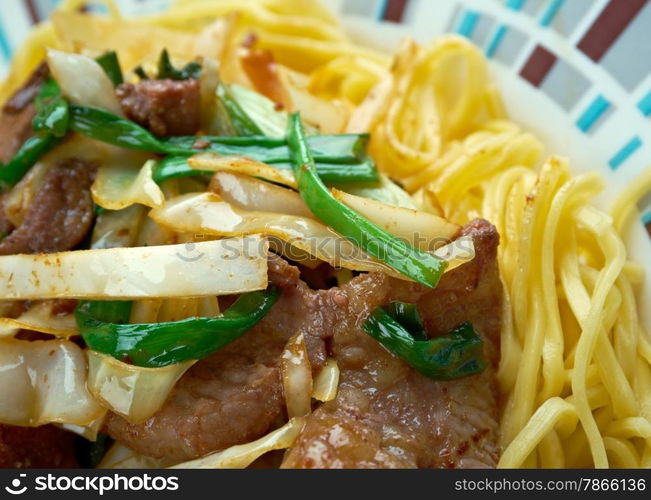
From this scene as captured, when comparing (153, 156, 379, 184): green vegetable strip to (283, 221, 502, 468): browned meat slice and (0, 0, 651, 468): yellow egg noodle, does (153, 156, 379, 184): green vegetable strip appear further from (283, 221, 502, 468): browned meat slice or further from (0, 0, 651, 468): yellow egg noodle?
(283, 221, 502, 468): browned meat slice

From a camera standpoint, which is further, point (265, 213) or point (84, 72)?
point (84, 72)

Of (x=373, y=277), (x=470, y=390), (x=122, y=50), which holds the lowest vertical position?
(x=122, y=50)

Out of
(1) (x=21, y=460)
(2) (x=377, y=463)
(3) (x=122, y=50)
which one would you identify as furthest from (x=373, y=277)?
(3) (x=122, y=50)

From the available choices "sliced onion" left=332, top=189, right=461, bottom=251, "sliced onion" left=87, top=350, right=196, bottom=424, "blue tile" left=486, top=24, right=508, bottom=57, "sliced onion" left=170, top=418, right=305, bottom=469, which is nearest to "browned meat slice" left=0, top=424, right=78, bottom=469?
"sliced onion" left=87, top=350, right=196, bottom=424

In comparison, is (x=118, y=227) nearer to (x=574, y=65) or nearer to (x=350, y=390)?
(x=350, y=390)

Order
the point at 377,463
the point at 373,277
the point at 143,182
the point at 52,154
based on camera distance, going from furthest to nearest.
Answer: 1. the point at 52,154
2. the point at 143,182
3. the point at 373,277
4. the point at 377,463

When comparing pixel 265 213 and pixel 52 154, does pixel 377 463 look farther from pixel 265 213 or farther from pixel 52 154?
pixel 52 154

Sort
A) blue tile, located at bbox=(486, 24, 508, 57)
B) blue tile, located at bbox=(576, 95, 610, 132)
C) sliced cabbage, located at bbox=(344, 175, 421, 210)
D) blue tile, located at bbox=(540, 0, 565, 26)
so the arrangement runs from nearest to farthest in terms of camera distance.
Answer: sliced cabbage, located at bbox=(344, 175, 421, 210), blue tile, located at bbox=(576, 95, 610, 132), blue tile, located at bbox=(540, 0, 565, 26), blue tile, located at bbox=(486, 24, 508, 57)
